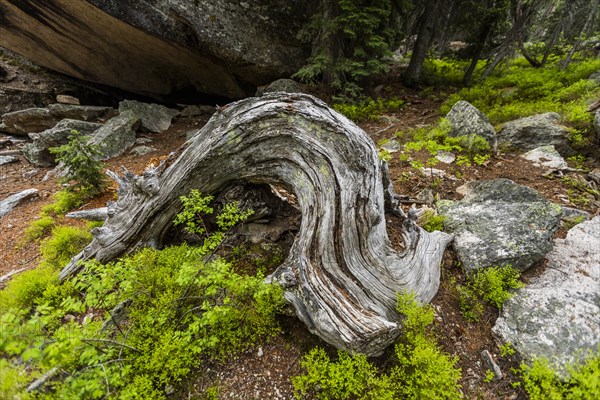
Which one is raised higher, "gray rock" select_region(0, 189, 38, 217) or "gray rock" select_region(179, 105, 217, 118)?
"gray rock" select_region(179, 105, 217, 118)

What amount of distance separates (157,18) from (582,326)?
13104 mm

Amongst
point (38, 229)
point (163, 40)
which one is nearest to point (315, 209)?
point (38, 229)

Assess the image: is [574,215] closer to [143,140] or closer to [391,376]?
[391,376]

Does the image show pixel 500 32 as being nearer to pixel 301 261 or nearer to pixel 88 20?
pixel 301 261

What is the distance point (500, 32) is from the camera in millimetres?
11523

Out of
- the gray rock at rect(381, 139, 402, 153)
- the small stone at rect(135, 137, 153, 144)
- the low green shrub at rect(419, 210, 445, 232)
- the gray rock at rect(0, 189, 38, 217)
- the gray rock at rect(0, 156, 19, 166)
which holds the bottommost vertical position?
the gray rock at rect(0, 156, 19, 166)

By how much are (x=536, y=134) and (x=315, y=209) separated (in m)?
7.44

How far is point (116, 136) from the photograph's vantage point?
10.1m

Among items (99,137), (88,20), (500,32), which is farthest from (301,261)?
(500,32)

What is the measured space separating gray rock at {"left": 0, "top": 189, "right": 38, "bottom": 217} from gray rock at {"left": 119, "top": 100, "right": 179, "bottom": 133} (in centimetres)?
510

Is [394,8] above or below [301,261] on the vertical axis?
above

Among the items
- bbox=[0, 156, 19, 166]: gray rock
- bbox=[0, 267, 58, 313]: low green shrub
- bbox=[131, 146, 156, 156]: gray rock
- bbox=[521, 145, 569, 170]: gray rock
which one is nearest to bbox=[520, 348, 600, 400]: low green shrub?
bbox=[521, 145, 569, 170]: gray rock

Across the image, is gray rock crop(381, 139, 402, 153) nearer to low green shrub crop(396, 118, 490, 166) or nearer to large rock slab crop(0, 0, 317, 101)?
low green shrub crop(396, 118, 490, 166)

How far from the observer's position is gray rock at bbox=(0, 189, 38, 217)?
7.00 m
